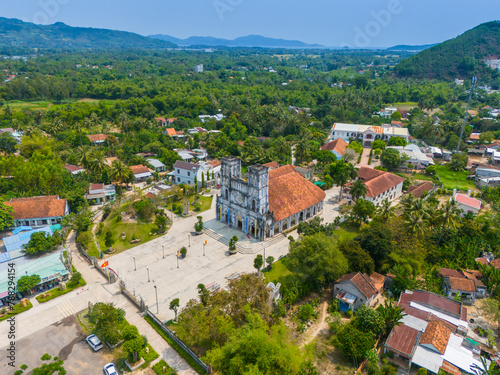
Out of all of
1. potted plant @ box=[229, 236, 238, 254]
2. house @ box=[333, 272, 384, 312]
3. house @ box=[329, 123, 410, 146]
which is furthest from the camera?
house @ box=[329, 123, 410, 146]

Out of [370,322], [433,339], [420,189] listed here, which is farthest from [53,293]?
[420,189]

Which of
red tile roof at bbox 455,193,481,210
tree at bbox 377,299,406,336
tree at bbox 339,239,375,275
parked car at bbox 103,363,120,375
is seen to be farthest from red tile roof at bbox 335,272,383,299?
red tile roof at bbox 455,193,481,210

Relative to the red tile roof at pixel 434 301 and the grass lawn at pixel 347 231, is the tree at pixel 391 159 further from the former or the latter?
the red tile roof at pixel 434 301

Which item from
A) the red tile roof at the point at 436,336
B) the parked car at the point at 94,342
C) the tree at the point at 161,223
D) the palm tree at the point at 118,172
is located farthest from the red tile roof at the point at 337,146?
the parked car at the point at 94,342

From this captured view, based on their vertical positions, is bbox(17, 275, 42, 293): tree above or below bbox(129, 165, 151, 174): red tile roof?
below

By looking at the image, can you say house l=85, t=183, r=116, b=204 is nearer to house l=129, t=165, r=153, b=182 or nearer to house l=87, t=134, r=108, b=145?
house l=129, t=165, r=153, b=182

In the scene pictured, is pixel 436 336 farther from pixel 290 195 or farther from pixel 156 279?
pixel 156 279
